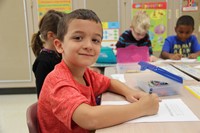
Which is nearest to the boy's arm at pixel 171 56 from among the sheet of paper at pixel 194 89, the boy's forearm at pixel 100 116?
the sheet of paper at pixel 194 89

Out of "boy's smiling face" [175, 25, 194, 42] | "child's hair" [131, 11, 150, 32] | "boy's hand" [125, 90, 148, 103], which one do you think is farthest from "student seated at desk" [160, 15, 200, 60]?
"boy's hand" [125, 90, 148, 103]

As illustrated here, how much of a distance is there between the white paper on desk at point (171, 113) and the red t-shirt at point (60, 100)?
0.17m

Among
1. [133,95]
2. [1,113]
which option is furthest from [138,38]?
[1,113]

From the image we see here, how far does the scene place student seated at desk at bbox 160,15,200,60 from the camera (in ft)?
7.54

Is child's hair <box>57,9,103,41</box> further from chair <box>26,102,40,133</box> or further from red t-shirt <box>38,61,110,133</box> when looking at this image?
chair <box>26,102,40,133</box>

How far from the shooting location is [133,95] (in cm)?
88

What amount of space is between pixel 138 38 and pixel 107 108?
1.62 meters

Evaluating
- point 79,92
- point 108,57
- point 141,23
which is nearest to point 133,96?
point 79,92

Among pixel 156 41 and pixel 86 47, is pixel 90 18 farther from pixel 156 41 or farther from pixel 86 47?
pixel 156 41

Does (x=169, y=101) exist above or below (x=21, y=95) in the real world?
above

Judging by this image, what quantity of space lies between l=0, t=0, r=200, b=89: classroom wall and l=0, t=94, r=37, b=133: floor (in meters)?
0.22

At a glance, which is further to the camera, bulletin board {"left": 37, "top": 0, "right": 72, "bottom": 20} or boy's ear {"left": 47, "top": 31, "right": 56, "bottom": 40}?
bulletin board {"left": 37, "top": 0, "right": 72, "bottom": 20}

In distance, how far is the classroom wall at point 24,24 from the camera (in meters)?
2.99

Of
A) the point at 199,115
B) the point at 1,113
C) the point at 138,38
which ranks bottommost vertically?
the point at 1,113
